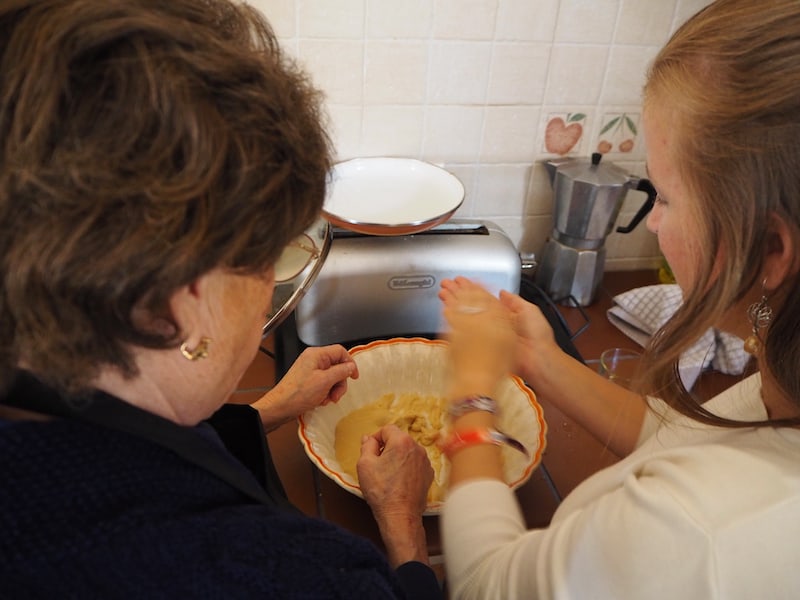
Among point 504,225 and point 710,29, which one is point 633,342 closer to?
point 504,225

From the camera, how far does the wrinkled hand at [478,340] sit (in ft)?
2.46

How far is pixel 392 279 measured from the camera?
1.04 meters

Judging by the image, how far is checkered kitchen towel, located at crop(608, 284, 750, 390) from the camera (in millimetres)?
1025

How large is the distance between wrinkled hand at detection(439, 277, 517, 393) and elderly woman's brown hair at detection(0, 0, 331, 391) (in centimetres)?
38

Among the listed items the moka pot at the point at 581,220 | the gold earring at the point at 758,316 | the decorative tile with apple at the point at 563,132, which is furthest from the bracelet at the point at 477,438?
the decorative tile with apple at the point at 563,132

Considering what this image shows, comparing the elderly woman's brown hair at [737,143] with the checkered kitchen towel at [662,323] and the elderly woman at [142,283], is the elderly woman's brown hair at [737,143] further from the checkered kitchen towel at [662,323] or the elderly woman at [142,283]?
the checkered kitchen towel at [662,323]

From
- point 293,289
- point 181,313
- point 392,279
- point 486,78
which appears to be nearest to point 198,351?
point 181,313

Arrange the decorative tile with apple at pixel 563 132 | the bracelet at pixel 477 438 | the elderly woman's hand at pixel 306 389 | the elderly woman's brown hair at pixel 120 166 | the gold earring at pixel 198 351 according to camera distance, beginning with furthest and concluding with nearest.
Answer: the decorative tile with apple at pixel 563 132, the elderly woman's hand at pixel 306 389, the bracelet at pixel 477 438, the gold earring at pixel 198 351, the elderly woman's brown hair at pixel 120 166

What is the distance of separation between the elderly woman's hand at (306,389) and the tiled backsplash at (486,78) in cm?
43

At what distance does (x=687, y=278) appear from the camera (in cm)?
59

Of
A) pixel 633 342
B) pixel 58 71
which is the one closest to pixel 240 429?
pixel 58 71

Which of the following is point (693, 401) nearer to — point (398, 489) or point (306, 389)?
point (398, 489)

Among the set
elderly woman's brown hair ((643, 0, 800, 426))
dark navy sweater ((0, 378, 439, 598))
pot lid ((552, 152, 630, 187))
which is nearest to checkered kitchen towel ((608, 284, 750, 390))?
pot lid ((552, 152, 630, 187))

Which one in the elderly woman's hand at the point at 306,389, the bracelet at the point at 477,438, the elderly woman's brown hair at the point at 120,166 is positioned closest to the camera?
the elderly woman's brown hair at the point at 120,166
